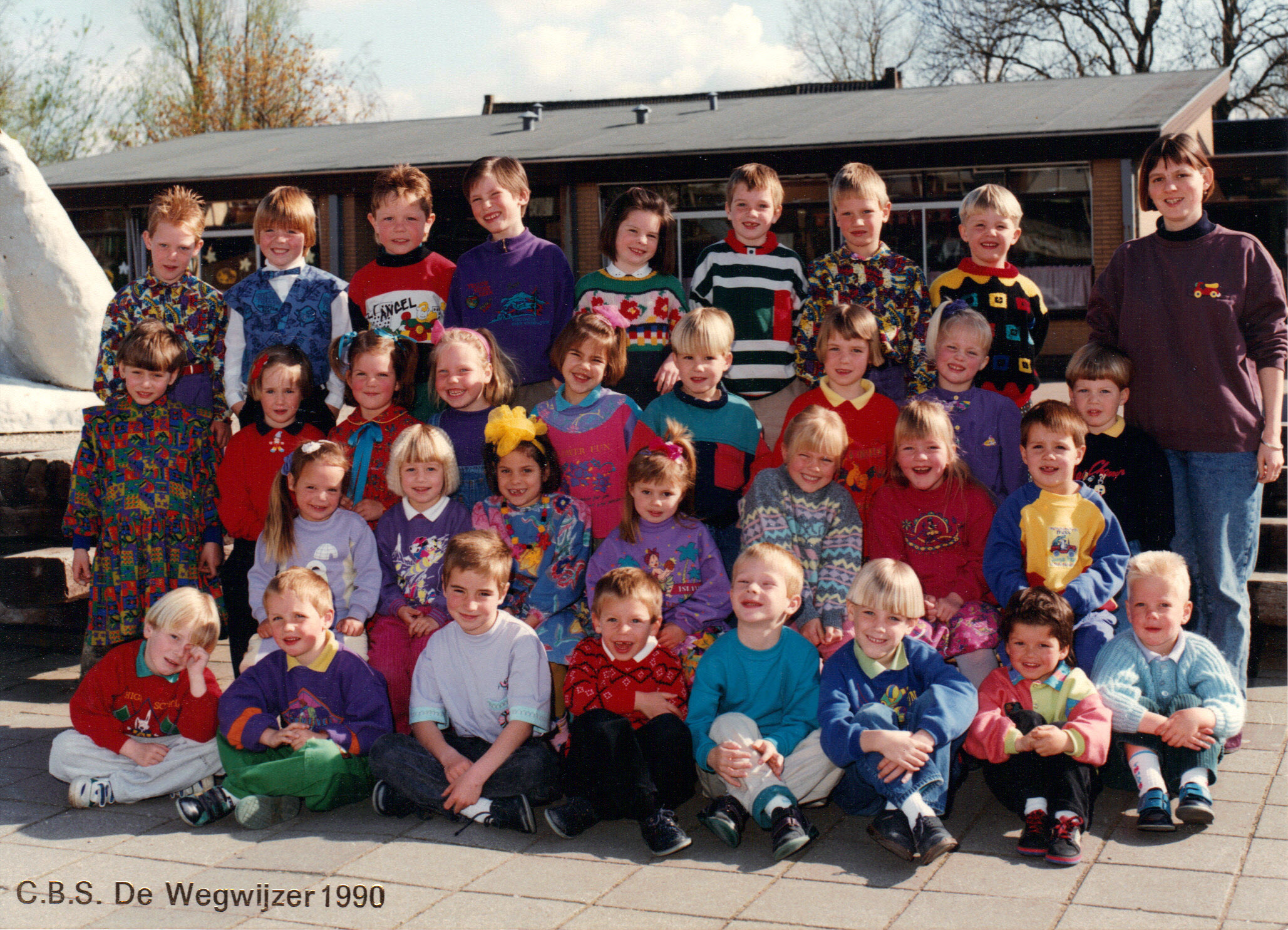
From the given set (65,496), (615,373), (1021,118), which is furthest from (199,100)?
(615,373)

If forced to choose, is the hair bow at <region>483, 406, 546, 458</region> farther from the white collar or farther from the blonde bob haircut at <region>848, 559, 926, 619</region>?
the blonde bob haircut at <region>848, 559, 926, 619</region>

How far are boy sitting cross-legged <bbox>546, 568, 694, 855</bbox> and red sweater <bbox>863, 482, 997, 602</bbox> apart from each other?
1002 millimetres

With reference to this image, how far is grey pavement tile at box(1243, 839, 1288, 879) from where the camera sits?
11.0 ft

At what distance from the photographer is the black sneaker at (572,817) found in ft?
12.5

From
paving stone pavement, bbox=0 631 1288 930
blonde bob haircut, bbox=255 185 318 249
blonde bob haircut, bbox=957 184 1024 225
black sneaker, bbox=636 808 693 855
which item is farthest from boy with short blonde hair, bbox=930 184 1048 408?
blonde bob haircut, bbox=255 185 318 249

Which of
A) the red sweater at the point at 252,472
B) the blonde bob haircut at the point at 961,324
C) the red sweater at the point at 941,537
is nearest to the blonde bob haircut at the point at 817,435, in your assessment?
the red sweater at the point at 941,537

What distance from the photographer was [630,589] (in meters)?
4.14

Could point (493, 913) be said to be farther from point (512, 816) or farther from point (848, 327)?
point (848, 327)

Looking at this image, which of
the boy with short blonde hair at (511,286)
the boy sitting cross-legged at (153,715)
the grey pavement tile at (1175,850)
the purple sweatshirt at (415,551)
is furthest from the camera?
the boy with short blonde hair at (511,286)

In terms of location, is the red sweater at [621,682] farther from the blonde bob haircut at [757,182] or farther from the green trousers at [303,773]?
the blonde bob haircut at [757,182]

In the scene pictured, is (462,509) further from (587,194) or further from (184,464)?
(587,194)

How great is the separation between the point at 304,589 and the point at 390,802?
0.81 m

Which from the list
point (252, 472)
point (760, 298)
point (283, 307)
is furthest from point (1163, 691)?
point (283, 307)

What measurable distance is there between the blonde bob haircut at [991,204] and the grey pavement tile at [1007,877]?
106 inches
